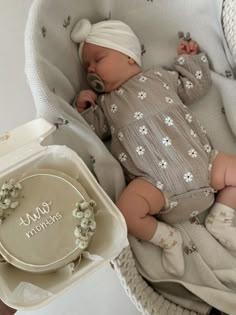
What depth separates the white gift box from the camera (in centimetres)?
69

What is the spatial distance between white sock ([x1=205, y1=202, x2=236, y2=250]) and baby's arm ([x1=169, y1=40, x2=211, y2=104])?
0.28 metres

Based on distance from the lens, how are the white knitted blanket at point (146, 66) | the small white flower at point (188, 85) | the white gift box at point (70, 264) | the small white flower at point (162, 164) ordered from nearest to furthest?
the white gift box at point (70, 264)
the white knitted blanket at point (146, 66)
the small white flower at point (162, 164)
the small white flower at point (188, 85)

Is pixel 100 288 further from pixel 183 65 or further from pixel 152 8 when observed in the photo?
pixel 152 8

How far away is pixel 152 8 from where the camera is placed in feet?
3.84

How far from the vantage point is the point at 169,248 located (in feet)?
3.32

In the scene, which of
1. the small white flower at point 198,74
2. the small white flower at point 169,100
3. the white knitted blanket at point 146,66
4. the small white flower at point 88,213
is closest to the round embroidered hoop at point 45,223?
the small white flower at point 88,213

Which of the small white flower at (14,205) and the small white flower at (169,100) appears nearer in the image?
the small white flower at (14,205)

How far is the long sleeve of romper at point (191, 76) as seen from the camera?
1.14 metres

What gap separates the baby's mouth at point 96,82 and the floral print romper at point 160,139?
2 centimetres

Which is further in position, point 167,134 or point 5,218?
point 167,134

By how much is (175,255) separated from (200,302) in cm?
11

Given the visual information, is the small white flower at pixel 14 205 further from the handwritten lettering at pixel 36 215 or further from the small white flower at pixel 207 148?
the small white flower at pixel 207 148

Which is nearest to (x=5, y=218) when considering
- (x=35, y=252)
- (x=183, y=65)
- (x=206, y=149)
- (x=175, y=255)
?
(x=35, y=252)

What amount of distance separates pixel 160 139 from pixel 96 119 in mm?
162
